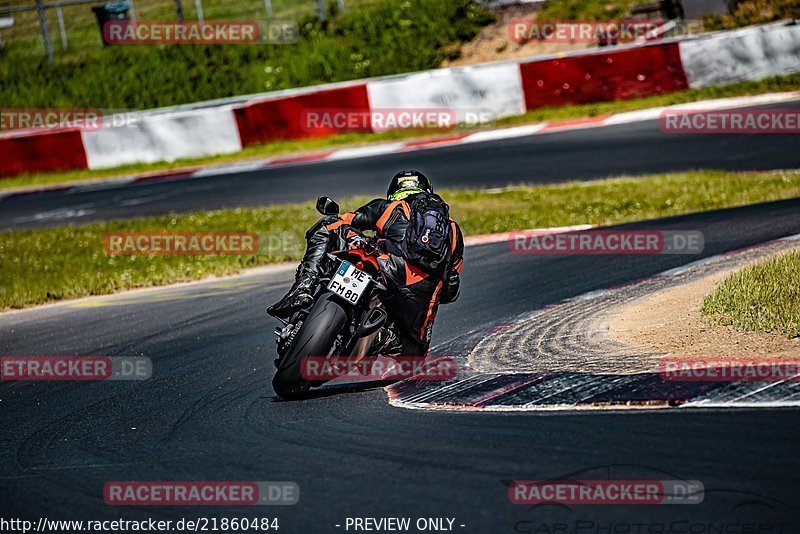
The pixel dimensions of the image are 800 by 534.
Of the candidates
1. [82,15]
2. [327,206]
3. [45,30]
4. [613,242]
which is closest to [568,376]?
[327,206]

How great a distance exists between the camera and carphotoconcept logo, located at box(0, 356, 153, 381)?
8125 mm

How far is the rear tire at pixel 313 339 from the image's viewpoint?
21.0 ft

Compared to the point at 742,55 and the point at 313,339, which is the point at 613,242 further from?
the point at 742,55

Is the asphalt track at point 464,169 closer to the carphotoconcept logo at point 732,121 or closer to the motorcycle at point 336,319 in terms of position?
the carphotoconcept logo at point 732,121

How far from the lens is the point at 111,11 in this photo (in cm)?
2884

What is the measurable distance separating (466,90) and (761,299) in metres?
15.0

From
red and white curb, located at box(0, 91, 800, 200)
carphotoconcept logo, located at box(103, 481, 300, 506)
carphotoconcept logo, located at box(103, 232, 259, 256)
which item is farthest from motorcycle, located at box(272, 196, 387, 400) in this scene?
red and white curb, located at box(0, 91, 800, 200)

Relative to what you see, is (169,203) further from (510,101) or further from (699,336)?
(699,336)

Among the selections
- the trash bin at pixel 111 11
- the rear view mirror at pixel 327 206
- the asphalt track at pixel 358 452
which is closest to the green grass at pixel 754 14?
the trash bin at pixel 111 11

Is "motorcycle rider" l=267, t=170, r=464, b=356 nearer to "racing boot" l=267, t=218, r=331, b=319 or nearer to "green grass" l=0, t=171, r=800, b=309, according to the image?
"racing boot" l=267, t=218, r=331, b=319

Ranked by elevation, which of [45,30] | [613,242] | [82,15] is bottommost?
[613,242]

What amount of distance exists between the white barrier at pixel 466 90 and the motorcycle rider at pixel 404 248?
14928 millimetres

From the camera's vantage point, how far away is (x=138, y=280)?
13.5 metres

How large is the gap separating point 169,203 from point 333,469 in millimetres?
14572
